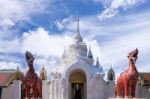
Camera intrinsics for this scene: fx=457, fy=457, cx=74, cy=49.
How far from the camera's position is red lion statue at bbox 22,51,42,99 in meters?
21.8

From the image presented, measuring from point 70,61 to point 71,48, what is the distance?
7.42 ft

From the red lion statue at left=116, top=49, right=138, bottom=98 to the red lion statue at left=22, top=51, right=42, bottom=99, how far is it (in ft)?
12.7

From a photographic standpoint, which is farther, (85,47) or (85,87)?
(85,47)

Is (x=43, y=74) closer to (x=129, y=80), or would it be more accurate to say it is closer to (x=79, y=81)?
(x=79, y=81)

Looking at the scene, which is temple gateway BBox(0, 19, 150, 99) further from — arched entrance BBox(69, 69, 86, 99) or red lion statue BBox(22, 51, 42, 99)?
red lion statue BBox(22, 51, 42, 99)

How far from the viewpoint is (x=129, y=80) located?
69.4 ft

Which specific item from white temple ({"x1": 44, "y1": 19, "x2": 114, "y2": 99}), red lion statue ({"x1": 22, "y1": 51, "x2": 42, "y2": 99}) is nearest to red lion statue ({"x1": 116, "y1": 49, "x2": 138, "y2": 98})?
red lion statue ({"x1": 22, "y1": 51, "x2": 42, "y2": 99})

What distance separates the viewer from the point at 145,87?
3319cm

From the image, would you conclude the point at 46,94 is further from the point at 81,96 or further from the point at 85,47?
the point at 85,47

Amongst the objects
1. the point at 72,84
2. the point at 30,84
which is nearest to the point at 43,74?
the point at 72,84

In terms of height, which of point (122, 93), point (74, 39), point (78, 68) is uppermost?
point (74, 39)

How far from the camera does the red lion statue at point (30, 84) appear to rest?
21.8 metres

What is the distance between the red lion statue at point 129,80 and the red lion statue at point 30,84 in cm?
386

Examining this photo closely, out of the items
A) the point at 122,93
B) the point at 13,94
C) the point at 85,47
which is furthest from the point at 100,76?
the point at 122,93
